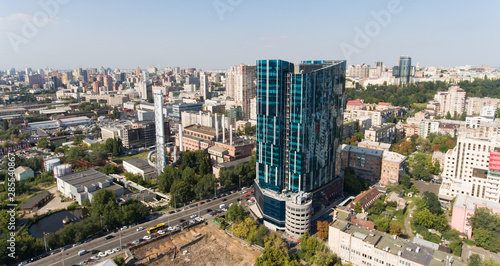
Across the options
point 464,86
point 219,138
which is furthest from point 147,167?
point 464,86

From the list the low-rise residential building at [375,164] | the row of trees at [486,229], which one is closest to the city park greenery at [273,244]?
the row of trees at [486,229]

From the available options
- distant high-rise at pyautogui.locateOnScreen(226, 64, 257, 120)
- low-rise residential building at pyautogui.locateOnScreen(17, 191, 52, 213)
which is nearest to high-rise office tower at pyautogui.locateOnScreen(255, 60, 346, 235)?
low-rise residential building at pyautogui.locateOnScreen(17, 191, 52, 213)

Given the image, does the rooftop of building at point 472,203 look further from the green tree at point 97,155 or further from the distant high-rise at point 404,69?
the distant high-rise at point 404,69

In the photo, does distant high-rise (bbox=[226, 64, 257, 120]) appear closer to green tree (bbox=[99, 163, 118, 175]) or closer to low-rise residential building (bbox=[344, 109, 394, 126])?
low-rise residential building (bbox=[344, 109, 394, 126])

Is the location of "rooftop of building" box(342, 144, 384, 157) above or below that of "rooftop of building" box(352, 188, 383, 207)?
above

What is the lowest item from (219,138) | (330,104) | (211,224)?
(211,224)

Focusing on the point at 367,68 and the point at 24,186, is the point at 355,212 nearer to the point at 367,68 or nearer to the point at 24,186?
the point at 24,186
